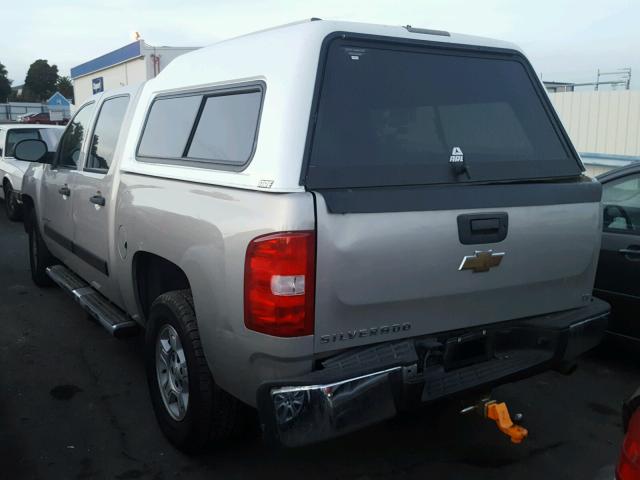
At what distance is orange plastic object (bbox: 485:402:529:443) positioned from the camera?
2920 mm

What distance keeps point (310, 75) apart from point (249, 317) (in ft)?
3.46

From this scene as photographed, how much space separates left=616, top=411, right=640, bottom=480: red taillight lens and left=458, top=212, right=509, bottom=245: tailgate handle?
1117mm

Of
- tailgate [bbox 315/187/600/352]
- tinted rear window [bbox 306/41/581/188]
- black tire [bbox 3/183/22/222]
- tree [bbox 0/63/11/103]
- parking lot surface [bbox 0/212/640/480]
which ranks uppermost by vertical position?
tree [bbox 0/63/11/103]

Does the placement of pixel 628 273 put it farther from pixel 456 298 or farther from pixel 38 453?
pixel 38 453

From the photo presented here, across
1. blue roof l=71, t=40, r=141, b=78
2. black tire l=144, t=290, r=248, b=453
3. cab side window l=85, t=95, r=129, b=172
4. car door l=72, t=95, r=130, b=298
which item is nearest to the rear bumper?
black tire l=144, t=290, r=248, b=453

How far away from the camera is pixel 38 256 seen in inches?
257

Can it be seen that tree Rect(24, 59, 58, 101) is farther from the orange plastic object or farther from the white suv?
the orange plastic object

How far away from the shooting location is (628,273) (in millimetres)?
4301

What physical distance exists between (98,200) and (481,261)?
2575 millimetres

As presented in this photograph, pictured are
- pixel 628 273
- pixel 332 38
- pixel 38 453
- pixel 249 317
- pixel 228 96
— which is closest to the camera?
pixel 249 317

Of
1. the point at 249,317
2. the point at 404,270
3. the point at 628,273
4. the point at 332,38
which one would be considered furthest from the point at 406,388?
the point at 628,273

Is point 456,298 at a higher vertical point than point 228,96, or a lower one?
lower

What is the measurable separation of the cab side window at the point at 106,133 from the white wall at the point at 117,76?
5544 mm

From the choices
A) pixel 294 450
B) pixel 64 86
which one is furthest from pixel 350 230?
pixel 64 86
